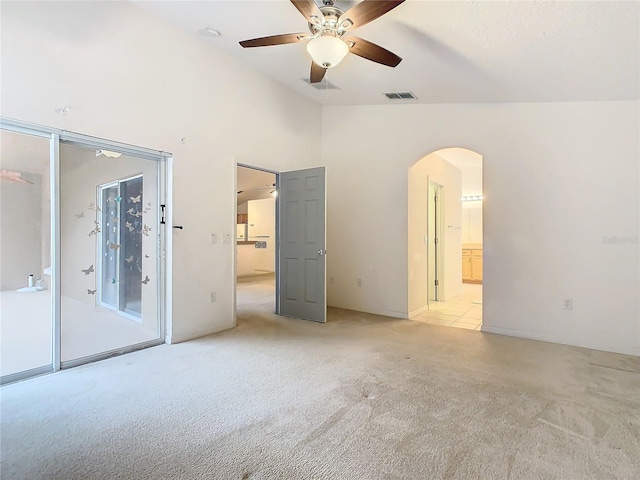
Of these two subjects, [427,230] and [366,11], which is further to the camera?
[427,230]

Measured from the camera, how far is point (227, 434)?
205cm

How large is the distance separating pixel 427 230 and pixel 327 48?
3780mm

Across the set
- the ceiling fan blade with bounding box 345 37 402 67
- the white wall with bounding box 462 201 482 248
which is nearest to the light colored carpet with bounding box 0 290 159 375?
the ceiling fan blade with bounding box 345 37 402 67

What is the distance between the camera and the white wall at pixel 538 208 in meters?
3.60

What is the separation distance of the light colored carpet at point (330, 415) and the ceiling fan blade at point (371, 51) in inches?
103

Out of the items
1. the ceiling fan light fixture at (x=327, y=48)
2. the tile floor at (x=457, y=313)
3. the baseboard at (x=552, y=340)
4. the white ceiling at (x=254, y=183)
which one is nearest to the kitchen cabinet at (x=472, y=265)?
the tile floor at (x=457, y=313)

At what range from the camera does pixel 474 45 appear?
2.94 meters

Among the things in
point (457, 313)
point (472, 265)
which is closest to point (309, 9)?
point (457, 313)

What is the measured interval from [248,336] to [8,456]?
7.68 ft

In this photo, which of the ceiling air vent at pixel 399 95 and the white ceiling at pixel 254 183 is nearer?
the ceiling air vent at pixel 399 95

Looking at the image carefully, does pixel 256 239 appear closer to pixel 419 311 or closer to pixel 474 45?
pixel 419 311

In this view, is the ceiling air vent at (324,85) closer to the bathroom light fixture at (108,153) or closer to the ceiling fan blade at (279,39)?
the ceiling fan blade at (279,39)

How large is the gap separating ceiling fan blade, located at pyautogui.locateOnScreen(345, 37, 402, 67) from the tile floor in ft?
11.1

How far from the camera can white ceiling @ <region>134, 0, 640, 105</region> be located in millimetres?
2480
